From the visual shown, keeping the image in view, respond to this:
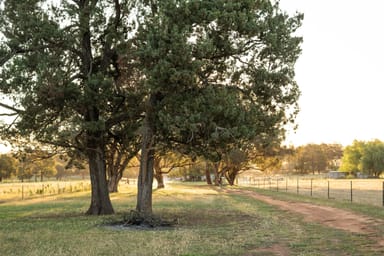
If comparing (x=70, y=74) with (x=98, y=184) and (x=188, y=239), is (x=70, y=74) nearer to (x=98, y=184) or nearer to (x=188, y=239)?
(x=98, y=184)

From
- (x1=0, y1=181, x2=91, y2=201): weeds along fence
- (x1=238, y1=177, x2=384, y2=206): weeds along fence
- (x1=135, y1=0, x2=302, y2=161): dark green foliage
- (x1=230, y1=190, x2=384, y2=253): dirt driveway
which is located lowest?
(x1=0, y1=181, x2=91, y2=201): weeds along fence

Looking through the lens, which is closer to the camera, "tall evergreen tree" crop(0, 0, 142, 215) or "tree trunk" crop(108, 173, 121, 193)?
"tall evergreen tree" crop(0, 0, 142, 215)

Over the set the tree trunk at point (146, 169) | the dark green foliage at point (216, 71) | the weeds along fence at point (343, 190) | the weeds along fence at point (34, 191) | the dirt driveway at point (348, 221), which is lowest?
the weeds along fence at point (34, 191)

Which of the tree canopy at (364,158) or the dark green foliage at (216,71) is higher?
the dark green foliage at (216,71)

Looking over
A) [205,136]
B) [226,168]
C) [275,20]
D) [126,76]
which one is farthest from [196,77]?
[226,168]

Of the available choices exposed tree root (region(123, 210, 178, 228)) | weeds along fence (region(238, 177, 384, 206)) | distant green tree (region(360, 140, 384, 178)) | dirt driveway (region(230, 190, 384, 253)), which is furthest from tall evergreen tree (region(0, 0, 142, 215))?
distant green tree (region(360, 140, 384, 178))

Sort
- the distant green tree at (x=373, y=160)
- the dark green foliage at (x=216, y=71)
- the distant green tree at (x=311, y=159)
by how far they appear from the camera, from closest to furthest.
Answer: the dark green foliage at (x=216, y=71) < the distant green tree at (x=373, y=160) < the distant green tree at (x=311, y=159)

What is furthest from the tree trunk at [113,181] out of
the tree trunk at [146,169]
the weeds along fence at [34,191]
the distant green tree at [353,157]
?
the distant green tree at [353,157]

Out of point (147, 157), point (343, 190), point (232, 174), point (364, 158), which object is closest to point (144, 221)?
point (147, 157)

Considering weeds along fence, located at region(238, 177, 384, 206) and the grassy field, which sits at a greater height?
the grassy field

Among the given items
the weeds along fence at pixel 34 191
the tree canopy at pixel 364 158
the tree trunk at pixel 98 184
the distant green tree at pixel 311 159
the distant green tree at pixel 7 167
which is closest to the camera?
the tree trunk at pixel 98 184

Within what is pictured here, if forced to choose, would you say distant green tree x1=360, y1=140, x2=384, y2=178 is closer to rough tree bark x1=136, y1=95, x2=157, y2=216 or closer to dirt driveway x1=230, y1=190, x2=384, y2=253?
dirt driveway x1=230, y1=190, x2=384, y2=253

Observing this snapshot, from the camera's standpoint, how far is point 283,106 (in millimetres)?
24109

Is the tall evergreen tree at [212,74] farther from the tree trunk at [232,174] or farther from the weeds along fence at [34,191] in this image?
the tree trunk at [232,174]
